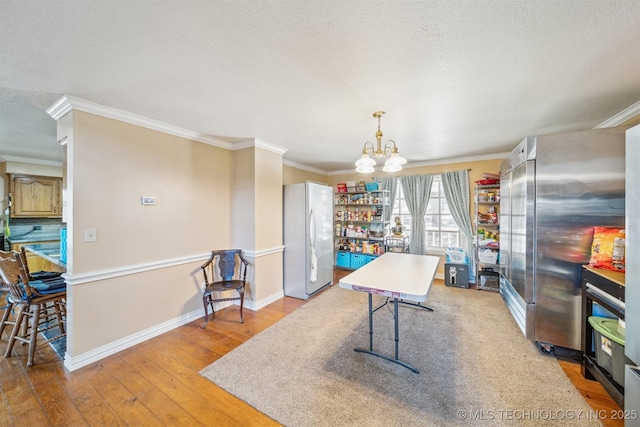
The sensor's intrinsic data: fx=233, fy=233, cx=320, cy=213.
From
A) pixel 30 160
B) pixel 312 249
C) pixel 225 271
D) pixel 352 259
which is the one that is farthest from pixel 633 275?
pixel 30 160

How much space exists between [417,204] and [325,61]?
3.96 metres

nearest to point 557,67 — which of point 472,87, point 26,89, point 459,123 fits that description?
point 472,87

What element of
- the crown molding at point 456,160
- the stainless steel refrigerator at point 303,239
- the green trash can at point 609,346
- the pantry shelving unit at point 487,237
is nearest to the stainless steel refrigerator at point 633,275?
the green trash can at point 609,346

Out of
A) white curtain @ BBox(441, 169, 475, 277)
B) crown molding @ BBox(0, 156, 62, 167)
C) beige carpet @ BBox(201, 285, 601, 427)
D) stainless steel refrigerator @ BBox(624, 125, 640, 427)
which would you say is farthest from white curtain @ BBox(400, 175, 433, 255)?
crown molding @ BBox(0, 156, 62, 167)

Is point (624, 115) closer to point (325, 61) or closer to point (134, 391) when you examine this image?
point (325, 61)

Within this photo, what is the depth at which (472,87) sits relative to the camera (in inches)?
75.5

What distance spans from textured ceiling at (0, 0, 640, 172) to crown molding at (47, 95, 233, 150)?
7 cm

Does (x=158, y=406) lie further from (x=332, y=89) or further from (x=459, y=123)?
(x=459, y=123)

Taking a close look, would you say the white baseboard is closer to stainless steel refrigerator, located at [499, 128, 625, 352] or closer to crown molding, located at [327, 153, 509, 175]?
stainless steel refrigerator, located at [499, 128, 625, 352]

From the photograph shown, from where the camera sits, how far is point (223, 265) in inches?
128

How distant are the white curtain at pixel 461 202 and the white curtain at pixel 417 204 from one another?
34 cm

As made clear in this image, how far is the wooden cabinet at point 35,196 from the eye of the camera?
412cm

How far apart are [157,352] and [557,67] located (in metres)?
4.19

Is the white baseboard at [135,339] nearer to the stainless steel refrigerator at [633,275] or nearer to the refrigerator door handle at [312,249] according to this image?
the refrigerator door handle at [312,249]
